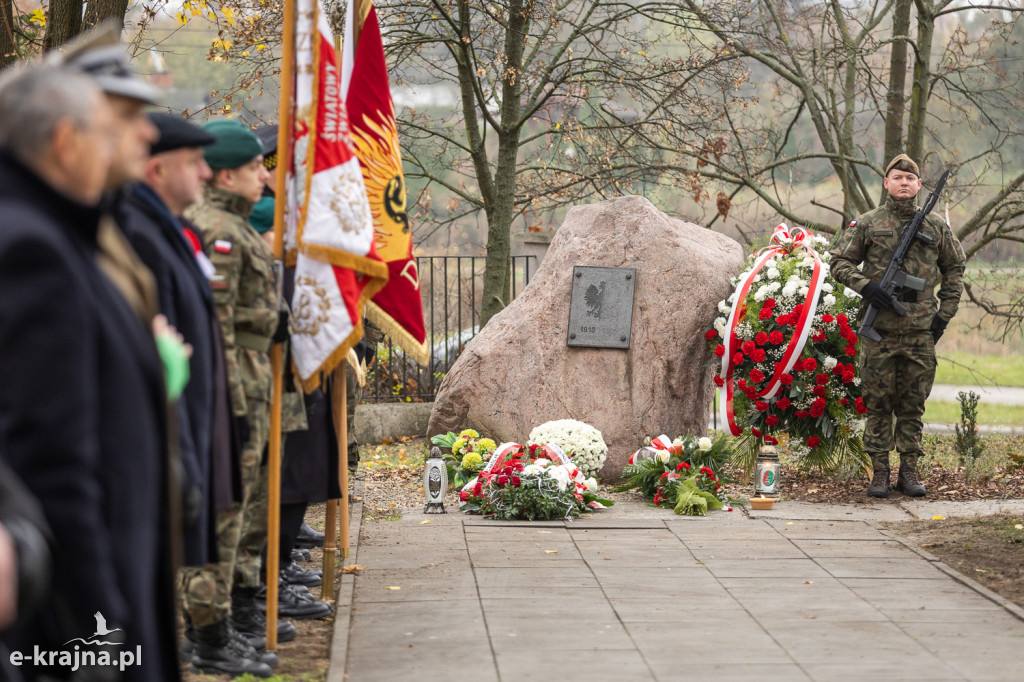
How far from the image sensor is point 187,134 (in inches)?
131

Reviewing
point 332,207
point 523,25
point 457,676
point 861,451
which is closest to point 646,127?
point 523,25

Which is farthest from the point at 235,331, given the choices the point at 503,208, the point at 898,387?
the point at 503,208

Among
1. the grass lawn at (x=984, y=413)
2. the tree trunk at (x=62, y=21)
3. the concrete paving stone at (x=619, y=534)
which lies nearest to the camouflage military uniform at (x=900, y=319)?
the concrete paving stone at (x=619, y=534)

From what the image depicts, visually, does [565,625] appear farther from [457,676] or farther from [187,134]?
[187,134]

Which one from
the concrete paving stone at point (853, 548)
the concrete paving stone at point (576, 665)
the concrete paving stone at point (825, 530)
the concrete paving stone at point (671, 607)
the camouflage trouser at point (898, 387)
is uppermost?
the camouflage trouser at point (898, 387)

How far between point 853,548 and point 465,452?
315cm

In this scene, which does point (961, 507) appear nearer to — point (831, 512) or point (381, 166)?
point (831, 512)

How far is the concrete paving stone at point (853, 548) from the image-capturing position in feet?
19.9

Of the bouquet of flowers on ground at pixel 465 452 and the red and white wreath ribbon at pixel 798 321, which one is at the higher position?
the red and white wreath ribbon at pixel 798 321

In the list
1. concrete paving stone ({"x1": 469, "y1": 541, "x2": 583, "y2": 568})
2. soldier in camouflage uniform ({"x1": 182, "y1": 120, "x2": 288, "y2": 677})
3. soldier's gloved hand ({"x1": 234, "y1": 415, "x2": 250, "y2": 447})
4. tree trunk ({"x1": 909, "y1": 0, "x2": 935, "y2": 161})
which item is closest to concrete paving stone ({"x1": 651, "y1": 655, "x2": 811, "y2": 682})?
soldier in camouflage uniform ({"x1": 182, "y1": 120, "x2": 288, "y2": 677})

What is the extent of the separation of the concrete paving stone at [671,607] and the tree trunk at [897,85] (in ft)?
25.1

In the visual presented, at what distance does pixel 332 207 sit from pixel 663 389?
474cm

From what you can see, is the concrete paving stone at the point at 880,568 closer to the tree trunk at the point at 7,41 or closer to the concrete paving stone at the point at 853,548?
the concrete paving stone at the point at 853,548

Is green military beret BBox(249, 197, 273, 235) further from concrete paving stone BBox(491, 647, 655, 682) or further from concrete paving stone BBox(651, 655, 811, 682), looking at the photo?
concrete paving stone BBox(651, 655, 811, 682)
